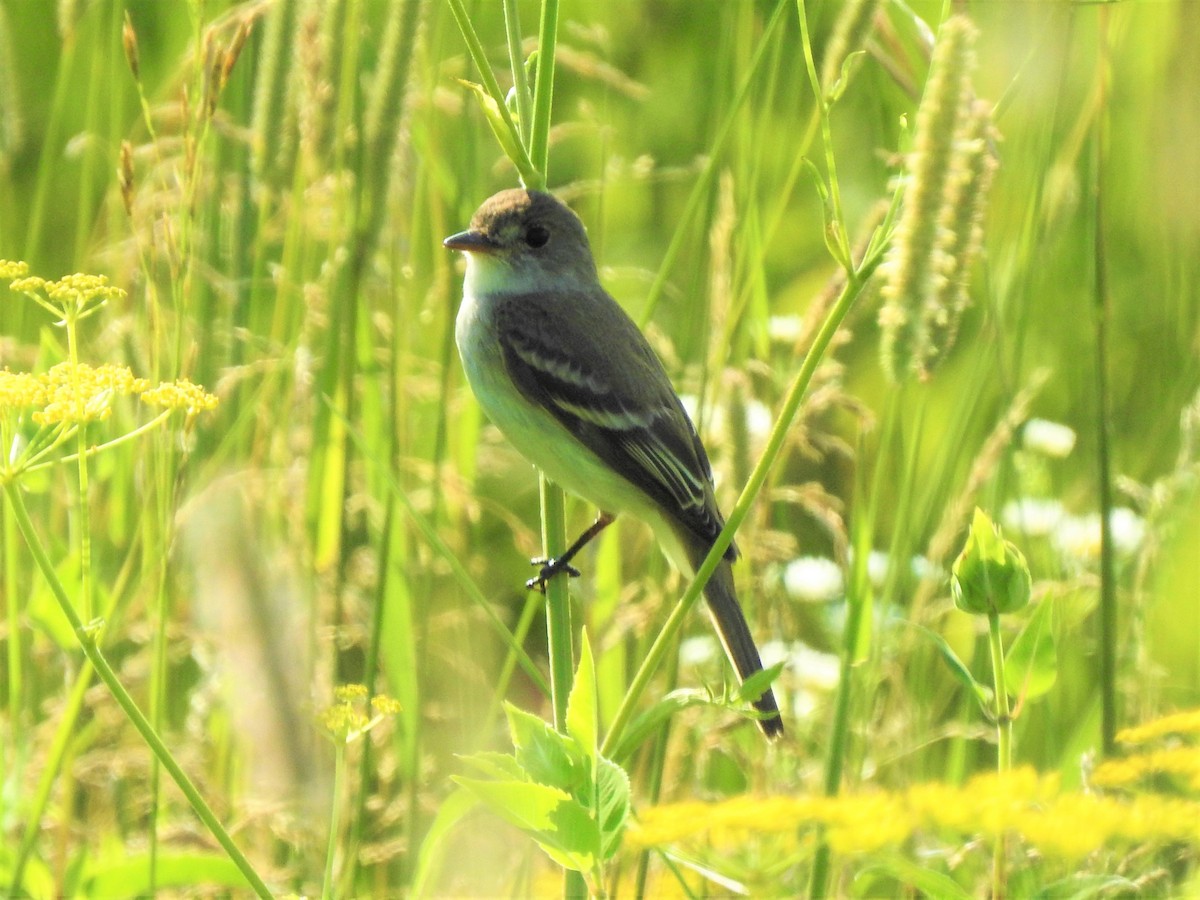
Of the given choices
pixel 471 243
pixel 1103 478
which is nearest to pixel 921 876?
pixel 1103 478

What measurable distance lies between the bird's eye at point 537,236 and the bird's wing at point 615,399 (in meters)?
0.18

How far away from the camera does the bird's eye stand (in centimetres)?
336

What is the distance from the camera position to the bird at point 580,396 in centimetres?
300

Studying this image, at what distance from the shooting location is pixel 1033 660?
1.85 m

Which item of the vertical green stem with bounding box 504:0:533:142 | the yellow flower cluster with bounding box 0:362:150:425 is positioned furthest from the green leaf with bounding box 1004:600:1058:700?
the yellow flower cluster with bounding box 0:362:150:425

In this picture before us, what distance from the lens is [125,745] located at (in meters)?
3.35

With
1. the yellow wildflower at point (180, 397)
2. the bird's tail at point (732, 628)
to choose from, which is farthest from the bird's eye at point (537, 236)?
the yellow wildflower at point (180, 397)

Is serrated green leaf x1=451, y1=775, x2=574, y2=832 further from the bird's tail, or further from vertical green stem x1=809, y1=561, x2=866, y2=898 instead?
the bird's tail

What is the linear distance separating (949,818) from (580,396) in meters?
1.90

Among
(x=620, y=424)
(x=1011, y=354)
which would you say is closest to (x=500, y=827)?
(x=620, y=424)

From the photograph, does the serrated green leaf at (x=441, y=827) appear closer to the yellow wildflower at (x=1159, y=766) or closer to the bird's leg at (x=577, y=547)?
the bird's leg at (x=577, y=547)

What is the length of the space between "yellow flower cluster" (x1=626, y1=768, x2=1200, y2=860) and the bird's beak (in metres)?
1.89

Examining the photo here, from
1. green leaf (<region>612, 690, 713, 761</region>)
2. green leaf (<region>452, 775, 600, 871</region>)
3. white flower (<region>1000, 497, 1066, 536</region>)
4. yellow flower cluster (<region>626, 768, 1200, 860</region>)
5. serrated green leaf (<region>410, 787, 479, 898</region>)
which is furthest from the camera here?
white flower (<region>1000, 497, 1066, 536</region>)

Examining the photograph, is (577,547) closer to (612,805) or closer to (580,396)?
(580,396)
